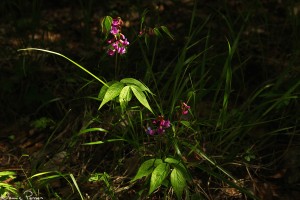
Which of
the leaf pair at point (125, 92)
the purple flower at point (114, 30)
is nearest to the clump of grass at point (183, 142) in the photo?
the purple flower at point (114, 30)

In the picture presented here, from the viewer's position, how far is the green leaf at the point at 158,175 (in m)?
1.64

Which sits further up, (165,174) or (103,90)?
(103,90)

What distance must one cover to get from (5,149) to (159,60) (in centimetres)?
126

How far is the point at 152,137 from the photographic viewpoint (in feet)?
7.91

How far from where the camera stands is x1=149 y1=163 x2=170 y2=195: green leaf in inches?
64.4

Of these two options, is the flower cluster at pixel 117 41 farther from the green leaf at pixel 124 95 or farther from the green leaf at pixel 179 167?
the green leaf at pixel 179 167

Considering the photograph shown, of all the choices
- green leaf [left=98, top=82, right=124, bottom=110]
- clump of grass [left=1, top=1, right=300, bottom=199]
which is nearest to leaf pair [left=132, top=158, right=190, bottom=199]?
clump of grass [left=1, top=1, right=300, bottom=199]

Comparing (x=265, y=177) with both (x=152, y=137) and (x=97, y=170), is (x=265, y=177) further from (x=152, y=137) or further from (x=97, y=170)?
(x=97, y=170)

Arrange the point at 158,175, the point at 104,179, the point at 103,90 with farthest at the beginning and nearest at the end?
the point at 104,179
the point at 103,90
the point at 158,175

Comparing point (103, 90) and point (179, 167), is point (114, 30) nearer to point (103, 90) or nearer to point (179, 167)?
point (103, 90)

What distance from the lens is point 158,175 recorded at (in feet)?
5.46

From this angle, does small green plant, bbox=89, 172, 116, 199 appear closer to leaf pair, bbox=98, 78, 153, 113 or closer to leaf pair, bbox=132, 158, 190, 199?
leaf pair, bbox=132, 158, 190, 199

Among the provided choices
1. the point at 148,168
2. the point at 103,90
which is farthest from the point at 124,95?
the point at 148,168

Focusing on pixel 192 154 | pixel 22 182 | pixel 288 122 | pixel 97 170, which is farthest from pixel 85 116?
pixel 288 122
